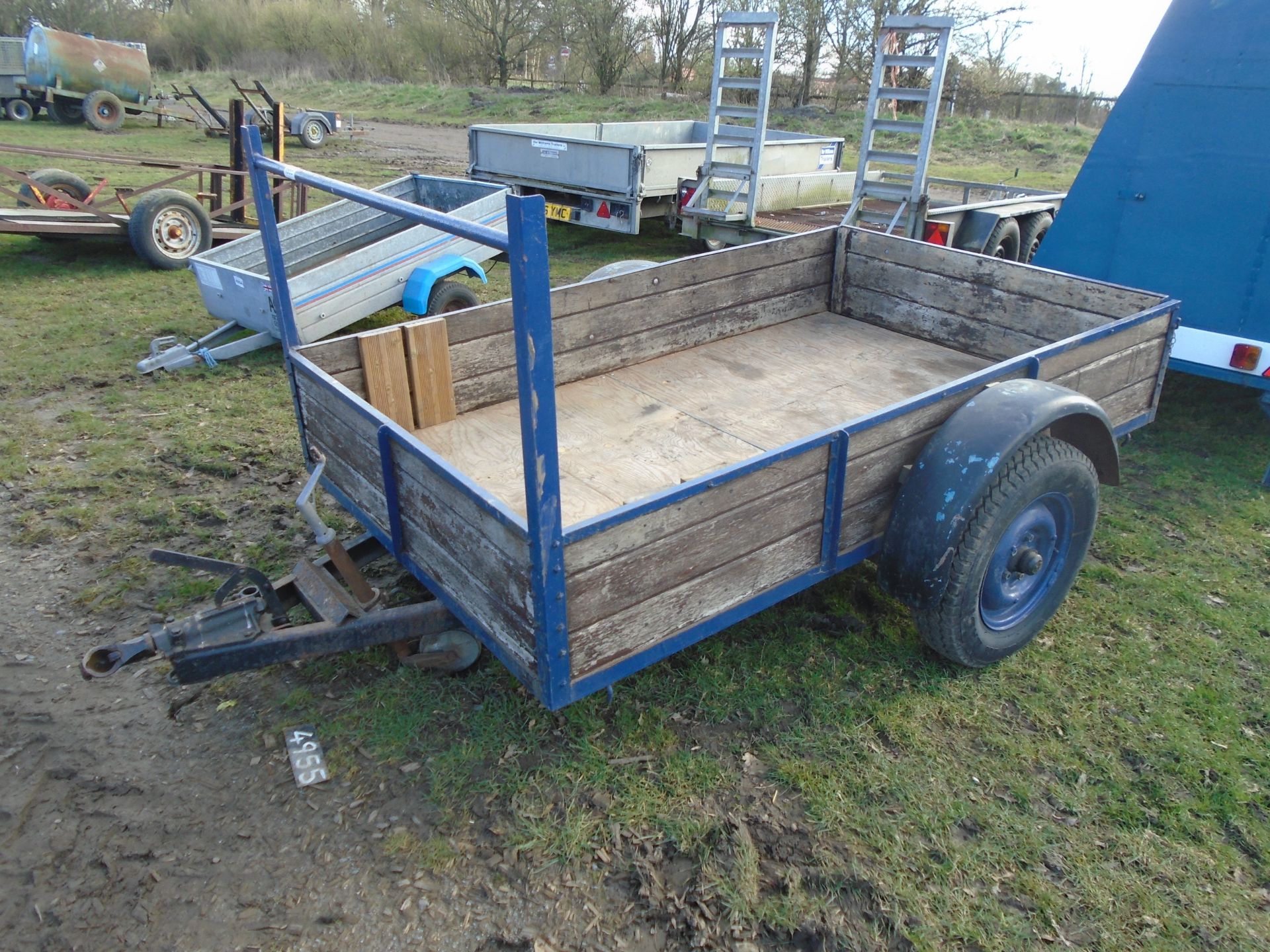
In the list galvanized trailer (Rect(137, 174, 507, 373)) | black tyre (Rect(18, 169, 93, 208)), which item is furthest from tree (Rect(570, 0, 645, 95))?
galvanized trailer (Rect(137, 174, 507, 373))

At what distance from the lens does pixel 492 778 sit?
2.75 metres

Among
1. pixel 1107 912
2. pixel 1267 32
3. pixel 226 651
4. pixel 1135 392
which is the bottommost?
pixel 1107 912

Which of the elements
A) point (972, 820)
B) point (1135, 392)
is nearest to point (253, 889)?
point (972, 820)

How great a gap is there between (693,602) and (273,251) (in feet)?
6.49

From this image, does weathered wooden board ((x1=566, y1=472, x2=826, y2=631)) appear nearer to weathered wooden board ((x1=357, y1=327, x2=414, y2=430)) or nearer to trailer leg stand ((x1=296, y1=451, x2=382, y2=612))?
trailer leg stand ((x1=296, y1=451, x2=382, y2=612))

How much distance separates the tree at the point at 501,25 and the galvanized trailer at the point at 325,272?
27.9m

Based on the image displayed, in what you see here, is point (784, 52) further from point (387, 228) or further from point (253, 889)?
point (253, 889)

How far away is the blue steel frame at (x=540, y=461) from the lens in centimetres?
189

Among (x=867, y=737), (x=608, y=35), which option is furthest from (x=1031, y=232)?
(x=608, y=35)

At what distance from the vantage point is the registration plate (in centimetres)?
870

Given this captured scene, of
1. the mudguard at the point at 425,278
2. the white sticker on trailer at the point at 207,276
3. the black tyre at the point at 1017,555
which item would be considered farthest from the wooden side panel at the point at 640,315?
the white sticker on trailer at the point at 207,276

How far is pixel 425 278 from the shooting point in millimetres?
6070

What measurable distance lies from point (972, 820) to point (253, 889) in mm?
2127

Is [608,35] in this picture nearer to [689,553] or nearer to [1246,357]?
[1246,357]
